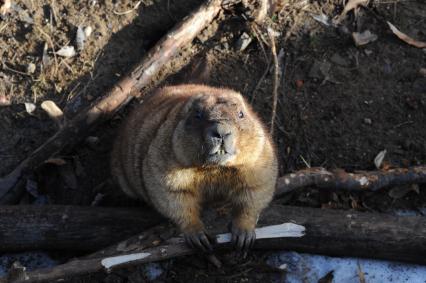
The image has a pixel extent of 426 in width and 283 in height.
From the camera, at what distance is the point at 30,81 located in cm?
536

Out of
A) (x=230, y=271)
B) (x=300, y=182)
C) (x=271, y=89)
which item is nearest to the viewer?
(x=230, y=271)

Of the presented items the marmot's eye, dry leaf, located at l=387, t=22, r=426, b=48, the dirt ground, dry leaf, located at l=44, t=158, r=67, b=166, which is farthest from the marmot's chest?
dry leaf, located at l=387, t=22, r=426, b=48

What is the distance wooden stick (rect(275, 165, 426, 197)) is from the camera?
4.61 meters

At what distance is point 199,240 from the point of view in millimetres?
3947

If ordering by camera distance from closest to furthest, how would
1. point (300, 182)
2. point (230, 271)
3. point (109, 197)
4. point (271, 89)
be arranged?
point (230, 271) < point (300, 182) < point (109, 197) < point (271, 89)

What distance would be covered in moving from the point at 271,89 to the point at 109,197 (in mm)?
1817

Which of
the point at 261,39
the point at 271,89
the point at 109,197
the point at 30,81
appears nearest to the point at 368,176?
the point at 271,89

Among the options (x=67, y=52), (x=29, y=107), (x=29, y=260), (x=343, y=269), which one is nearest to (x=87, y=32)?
(x=67, y=52)

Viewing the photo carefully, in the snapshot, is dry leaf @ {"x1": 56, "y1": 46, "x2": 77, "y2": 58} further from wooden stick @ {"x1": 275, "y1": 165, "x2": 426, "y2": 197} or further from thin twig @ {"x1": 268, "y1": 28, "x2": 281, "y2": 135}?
wooden stick @ {"x1": 275, "y1": 165, "x2": 426, "y2": 197}

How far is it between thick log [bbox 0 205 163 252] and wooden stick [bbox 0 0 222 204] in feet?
2.21

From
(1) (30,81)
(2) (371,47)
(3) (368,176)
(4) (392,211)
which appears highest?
(1) (30,81)

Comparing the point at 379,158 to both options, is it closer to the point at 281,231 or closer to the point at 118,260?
the point at 281,231

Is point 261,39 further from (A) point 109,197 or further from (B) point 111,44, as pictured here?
(A) point 109,197

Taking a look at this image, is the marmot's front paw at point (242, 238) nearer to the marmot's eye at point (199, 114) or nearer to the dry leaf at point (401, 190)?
the marmot's eye at point (199, 114)
